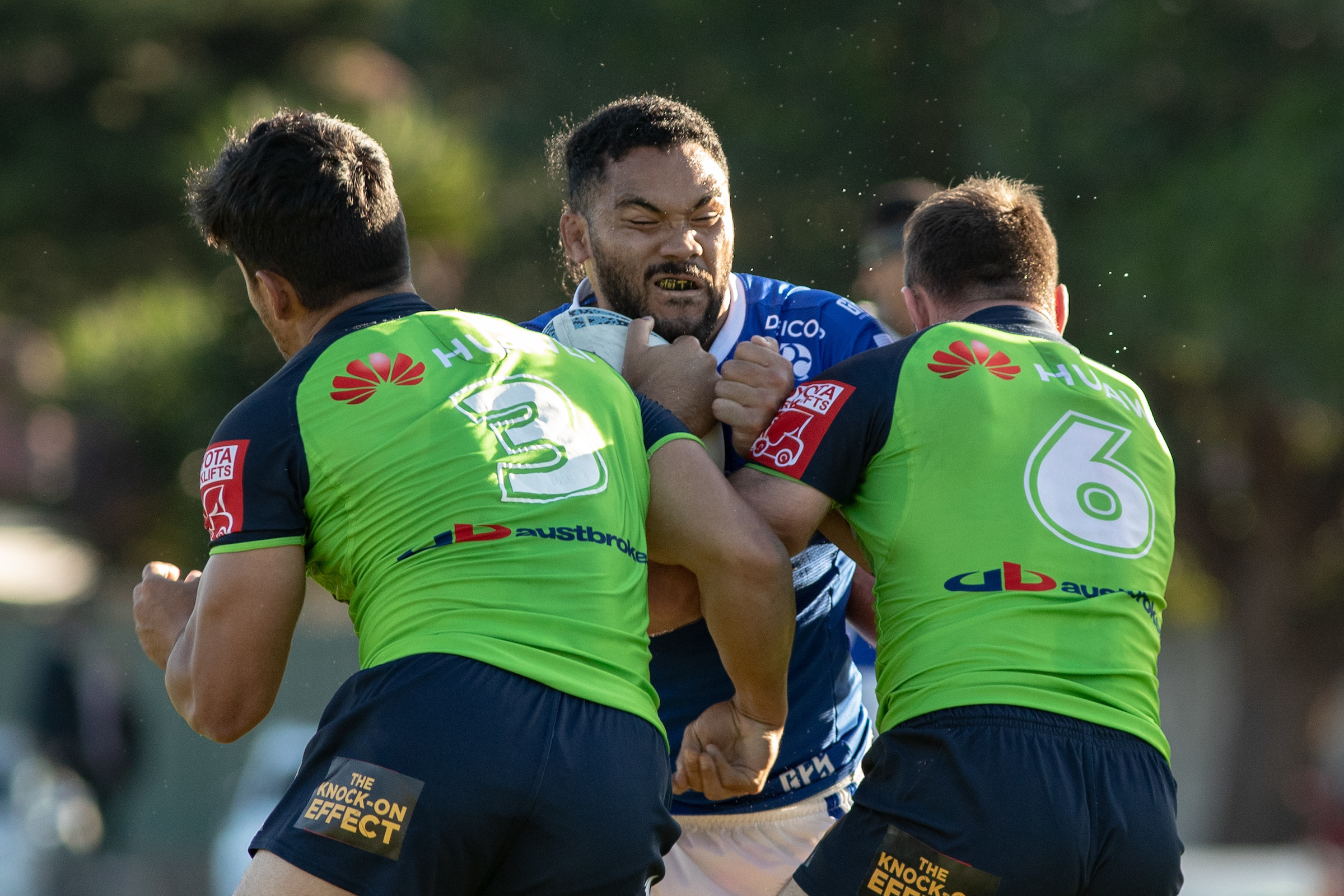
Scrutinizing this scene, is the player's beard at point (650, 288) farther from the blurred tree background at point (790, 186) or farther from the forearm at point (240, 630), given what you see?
the blurred tree background at point (790, 186)

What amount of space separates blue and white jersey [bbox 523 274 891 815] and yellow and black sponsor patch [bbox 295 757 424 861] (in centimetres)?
138

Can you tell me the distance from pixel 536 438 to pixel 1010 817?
1106mm

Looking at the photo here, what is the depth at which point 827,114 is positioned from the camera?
13.3 meters

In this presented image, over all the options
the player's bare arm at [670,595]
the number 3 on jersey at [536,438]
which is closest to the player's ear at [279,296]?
the number 3 on jersey at [536,438]

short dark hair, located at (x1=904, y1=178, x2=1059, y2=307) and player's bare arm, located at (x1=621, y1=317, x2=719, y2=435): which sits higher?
short dark hair, located at (x1=904, y1=178, x2=1059, y2=307)

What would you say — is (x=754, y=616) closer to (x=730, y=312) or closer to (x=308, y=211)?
(x=730, y=312)

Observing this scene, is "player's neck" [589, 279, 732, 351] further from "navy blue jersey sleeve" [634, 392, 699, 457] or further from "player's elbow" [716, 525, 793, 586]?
"player's elbow" [716, 525, 793, 586]

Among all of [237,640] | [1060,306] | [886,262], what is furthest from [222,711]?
[886,262]

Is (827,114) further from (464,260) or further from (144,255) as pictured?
(144,255)

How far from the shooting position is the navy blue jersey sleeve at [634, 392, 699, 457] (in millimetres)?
3014

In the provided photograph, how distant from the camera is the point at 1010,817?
271cm

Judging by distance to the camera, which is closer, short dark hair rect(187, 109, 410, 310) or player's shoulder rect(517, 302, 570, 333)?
short dark hair rect(187, 109, 410, 310)

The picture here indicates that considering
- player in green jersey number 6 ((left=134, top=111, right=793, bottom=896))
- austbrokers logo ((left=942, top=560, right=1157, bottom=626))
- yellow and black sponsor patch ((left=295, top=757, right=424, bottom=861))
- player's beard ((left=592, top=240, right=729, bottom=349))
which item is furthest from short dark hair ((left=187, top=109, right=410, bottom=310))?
austbrokers logo ((left=942, top=560, right=1157, bottom=626))

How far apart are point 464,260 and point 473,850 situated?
38.2 feet
